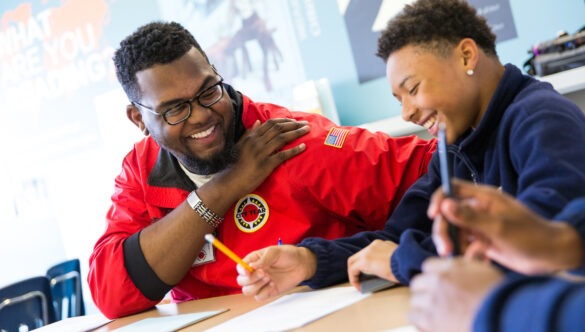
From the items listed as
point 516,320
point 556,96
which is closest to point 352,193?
point 556,96

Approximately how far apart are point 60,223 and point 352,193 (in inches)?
132

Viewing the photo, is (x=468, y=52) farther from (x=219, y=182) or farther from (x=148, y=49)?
(x=148, y=49)

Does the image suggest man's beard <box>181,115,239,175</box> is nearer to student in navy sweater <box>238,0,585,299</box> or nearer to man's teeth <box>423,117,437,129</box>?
student in navy sweater <box>238,0,585,299</box>

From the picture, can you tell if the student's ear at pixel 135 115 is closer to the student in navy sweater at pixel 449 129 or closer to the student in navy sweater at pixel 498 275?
the student in navy sweater at pixel 449 129

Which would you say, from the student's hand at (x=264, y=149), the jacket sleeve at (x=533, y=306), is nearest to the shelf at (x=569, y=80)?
the student's hand at (x=264, y=149)

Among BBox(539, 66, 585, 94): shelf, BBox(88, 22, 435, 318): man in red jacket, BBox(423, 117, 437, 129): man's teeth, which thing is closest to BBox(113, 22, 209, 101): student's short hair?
BBox(88, 22, 435, 318): man in red jacket

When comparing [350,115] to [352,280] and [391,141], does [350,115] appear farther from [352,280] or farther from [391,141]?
[352,280]

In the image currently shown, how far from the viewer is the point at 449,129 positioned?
4.27 ft

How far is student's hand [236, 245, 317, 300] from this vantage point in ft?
4.54

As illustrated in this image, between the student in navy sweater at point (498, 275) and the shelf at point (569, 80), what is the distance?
2.00 metres

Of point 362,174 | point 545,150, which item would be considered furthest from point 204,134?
point 545,150

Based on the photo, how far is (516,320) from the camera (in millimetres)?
563

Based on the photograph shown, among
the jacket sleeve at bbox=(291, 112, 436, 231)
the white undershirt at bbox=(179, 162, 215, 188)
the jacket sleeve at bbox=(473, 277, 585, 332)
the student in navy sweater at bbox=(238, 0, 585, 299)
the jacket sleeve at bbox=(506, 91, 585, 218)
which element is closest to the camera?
the jacket sleeve at bbox=(473, 277, 585, 332)

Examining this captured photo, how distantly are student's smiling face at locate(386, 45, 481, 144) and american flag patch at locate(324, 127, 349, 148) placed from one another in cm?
49
